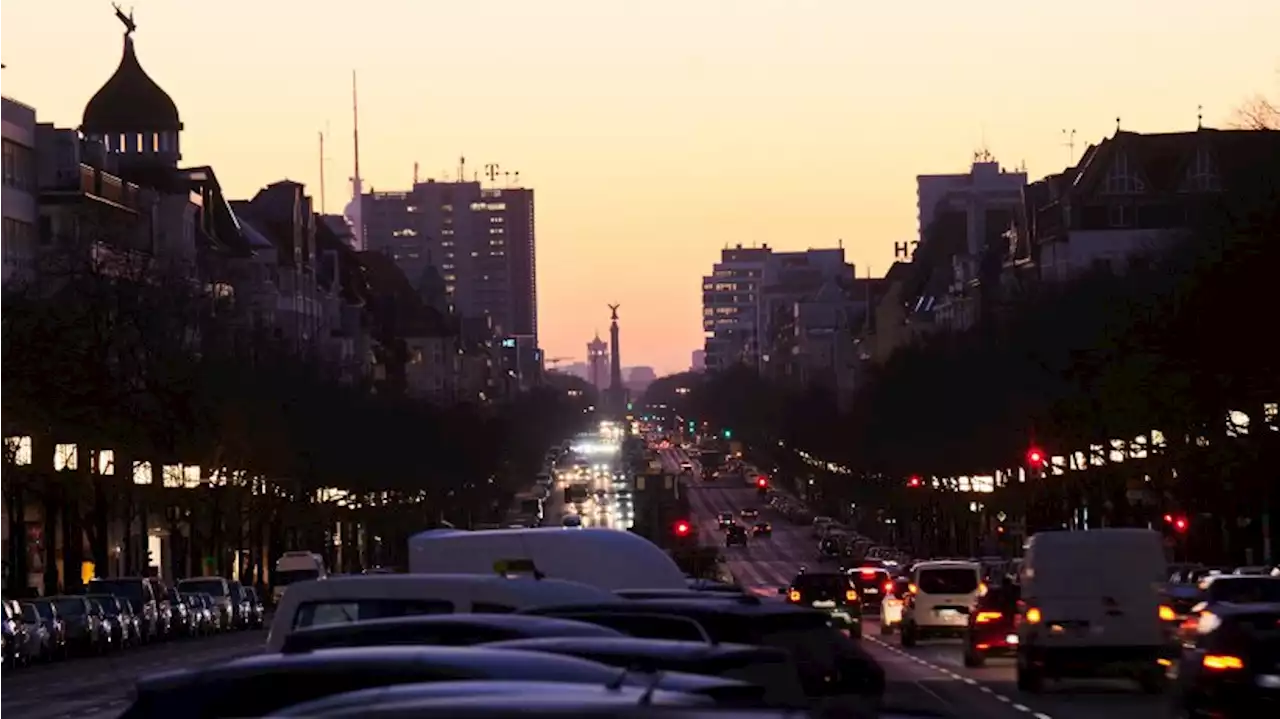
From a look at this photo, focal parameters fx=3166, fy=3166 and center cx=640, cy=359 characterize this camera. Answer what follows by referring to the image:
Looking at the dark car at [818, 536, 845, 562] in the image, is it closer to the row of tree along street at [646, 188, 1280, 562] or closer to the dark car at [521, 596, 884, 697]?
the row of tree along street at [646, 188, 1280, 562]

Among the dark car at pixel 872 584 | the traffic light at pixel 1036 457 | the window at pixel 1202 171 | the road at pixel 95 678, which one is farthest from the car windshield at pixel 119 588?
the window at pixel 1202 171

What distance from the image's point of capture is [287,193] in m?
190

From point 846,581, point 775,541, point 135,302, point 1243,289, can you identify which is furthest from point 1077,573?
point 775,541

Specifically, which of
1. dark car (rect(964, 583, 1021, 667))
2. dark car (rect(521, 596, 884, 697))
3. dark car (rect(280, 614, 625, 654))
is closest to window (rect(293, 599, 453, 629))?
dark car (rect(521, 596, 884, 697))

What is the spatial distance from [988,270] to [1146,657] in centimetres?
14941

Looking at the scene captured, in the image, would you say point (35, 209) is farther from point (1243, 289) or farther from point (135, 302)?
point (1243, 289)

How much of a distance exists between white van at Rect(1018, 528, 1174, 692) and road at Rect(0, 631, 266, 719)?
11.0 m

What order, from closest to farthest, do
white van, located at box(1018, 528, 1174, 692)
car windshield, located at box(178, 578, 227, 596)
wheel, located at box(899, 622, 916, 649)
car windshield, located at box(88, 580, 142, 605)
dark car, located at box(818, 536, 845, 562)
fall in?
white van, located at box(1018, 528, 1174, 692) → wheel, located at box(899, 622, 916, 649) → car windshield, located at box(88, 580, 142, 605) → car windshield, located at box(178, 578, 227, 596) → dark car, located at box(818, 536, 845, 562)

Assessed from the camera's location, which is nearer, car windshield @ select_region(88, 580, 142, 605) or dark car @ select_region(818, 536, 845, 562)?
car windshield @ select_region(88, 580, 142, 605)

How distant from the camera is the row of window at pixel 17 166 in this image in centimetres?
11075

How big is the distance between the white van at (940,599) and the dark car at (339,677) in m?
53.9

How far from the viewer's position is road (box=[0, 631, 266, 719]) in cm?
4141

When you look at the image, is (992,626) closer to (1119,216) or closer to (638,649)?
(638,649)

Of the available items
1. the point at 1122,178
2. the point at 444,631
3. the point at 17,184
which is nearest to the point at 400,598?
the point at 444,631
